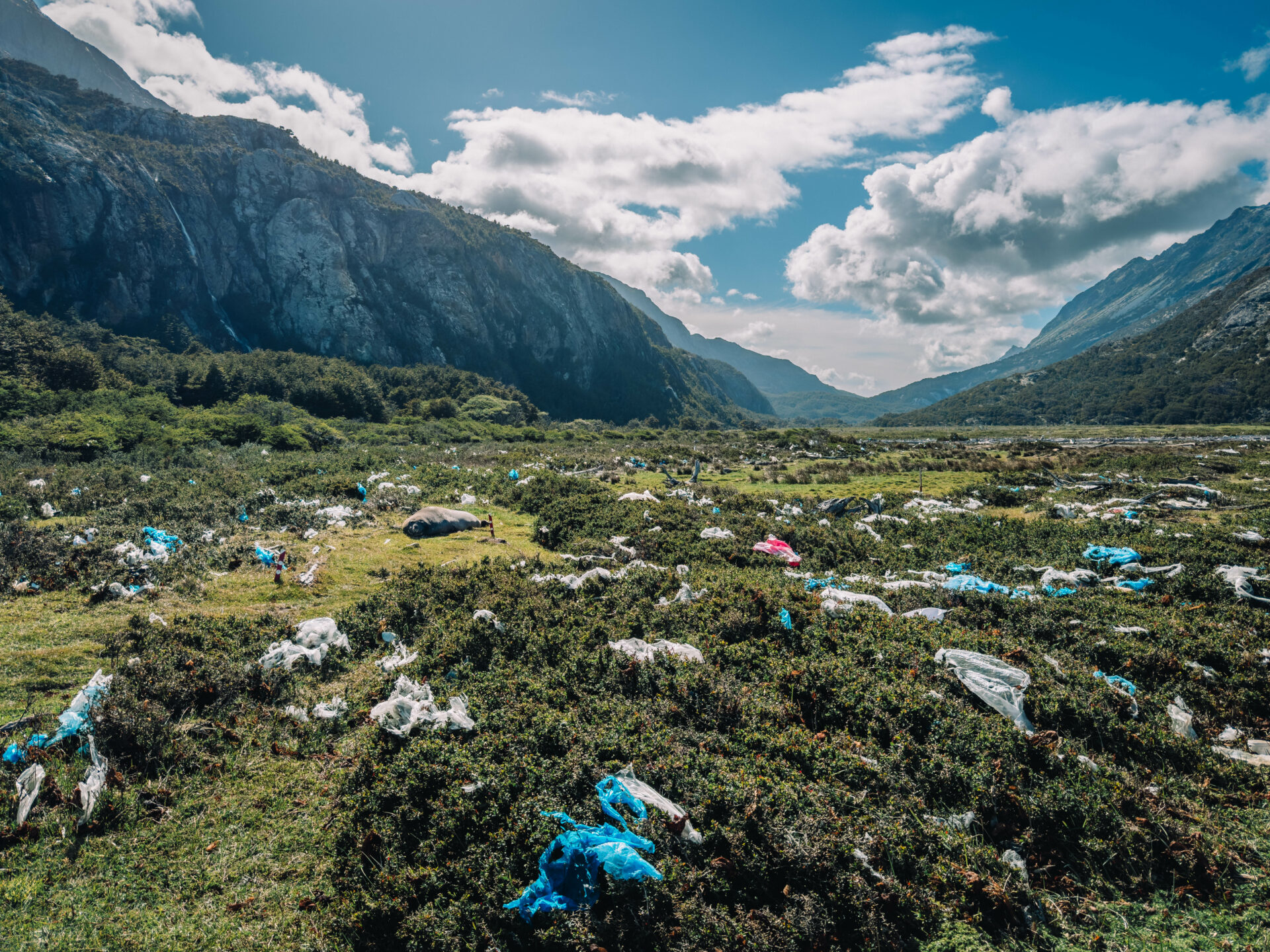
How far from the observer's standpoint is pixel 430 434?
4631 centimetres

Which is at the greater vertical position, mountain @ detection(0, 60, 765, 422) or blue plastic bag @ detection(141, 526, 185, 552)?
mountain @ detection(0, 60, 765, 422)

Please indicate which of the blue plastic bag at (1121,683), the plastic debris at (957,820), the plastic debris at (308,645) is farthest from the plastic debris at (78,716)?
the blue plastic bag at (1121,683)

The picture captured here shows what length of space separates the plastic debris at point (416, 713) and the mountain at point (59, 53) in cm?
16291

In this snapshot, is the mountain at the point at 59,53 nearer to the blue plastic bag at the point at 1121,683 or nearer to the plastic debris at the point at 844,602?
the plastic debris at the point at 844,602

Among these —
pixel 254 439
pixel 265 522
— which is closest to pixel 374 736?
pixel 265 522

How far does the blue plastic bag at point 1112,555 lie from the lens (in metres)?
10.1

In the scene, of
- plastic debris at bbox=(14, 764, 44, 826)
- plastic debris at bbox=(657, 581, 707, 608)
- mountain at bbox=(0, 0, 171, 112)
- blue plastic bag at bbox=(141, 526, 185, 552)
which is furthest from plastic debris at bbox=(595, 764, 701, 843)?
mountain at bbox=(0, 0, 171, 112)

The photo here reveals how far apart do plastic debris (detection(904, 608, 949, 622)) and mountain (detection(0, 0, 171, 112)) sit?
16591 cm

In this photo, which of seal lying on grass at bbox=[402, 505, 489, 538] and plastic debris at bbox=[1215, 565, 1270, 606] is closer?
plastic debris at bbox=[1215, 565, 1270, 606]

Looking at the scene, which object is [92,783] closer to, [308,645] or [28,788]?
[28,788]

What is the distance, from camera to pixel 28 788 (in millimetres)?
4531

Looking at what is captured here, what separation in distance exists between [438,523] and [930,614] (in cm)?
1254

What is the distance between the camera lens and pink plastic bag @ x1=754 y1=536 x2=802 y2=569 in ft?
39.4

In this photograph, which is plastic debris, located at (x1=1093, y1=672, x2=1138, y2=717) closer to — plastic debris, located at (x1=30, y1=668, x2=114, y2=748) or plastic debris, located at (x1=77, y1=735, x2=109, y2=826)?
plastic debris, located at (x1=77, y1=735, x2=109, y2=826)
